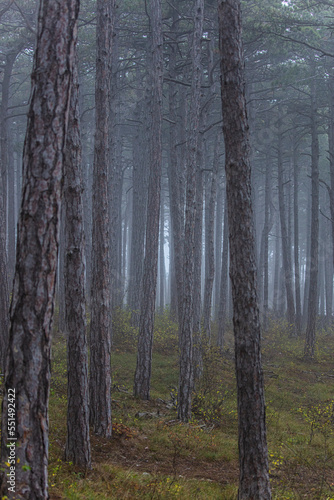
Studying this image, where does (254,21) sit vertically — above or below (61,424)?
above

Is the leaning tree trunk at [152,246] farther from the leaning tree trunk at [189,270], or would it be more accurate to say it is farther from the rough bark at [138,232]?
the rough bark at [138,232]

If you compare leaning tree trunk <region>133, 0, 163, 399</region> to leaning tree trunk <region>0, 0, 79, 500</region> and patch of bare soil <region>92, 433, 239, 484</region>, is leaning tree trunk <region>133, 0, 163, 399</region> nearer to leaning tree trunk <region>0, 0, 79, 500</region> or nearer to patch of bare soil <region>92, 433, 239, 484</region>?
patch of bare soil <region>92, 433, 239, 484</region>

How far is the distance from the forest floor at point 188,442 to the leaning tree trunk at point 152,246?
768mm

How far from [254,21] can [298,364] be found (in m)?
13.5

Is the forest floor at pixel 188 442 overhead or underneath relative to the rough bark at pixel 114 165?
underneath

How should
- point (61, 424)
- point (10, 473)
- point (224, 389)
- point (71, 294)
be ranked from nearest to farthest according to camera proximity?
point (10, 473)
point (71, 294)
point (61, 424)
point (224, 389)

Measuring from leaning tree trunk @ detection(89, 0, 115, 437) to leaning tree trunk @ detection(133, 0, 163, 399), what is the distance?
10.2 feet

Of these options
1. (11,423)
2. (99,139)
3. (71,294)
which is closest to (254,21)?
(99,139)

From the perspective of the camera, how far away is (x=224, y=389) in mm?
12789

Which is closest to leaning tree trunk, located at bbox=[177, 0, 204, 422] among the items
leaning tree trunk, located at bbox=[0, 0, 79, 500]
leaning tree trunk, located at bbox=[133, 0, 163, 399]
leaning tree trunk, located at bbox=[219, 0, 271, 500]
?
leaning tree trunk, located at bbox=[133, 0, 163, 399]

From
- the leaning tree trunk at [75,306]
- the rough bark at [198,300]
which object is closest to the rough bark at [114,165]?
the rough bark at [198,300]

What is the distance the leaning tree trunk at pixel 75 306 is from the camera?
21.2ft

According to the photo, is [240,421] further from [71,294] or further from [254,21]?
[254,21]

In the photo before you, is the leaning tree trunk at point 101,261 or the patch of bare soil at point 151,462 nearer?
the patch of bare soil at point 151,462
